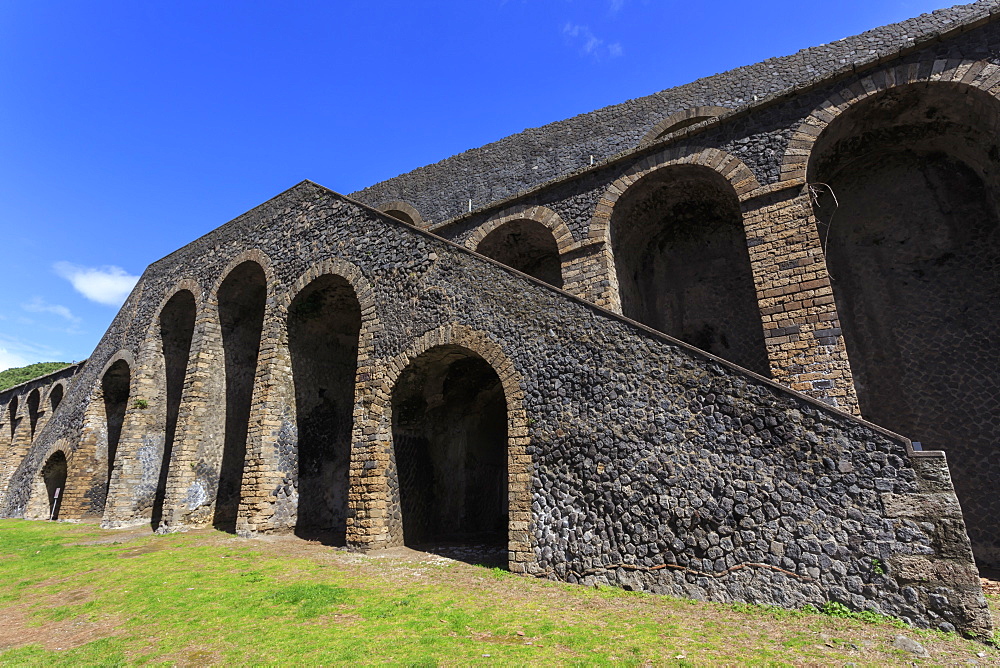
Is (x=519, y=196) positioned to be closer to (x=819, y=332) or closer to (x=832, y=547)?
(x=819, y=332)

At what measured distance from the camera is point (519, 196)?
1164cm

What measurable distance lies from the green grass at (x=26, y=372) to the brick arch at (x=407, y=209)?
1360 inches

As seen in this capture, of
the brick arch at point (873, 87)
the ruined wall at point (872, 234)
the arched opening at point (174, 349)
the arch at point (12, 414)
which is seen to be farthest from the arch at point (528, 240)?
the arch at point (12, 414)

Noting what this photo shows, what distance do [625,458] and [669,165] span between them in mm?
6364

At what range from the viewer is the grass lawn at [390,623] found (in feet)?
12.6

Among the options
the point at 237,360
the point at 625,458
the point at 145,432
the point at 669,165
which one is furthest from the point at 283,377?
the point at 669,165

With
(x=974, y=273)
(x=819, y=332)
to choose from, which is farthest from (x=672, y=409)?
(x=974, y=273)

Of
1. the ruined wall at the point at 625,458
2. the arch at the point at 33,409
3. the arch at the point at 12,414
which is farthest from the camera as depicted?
the arch at the point at 12,414

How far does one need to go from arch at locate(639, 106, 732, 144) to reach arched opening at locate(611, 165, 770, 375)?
4.09m

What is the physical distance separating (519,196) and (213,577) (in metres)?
9.09

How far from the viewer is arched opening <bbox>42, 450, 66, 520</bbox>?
1541 centimetres

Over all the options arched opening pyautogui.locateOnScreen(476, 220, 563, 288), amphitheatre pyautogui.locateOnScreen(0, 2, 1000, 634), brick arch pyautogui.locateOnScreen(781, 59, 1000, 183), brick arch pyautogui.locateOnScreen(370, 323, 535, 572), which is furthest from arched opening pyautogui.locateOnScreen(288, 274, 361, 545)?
brick arch pyautogui.locateOnScreen(781, 59, 1000, 183)

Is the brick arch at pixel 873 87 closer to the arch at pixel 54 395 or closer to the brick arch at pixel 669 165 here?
the brick arch at pixel 669 165

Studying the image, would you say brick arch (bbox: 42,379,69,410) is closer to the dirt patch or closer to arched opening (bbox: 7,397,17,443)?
arched opening (bbox: 7,397,17,443)
